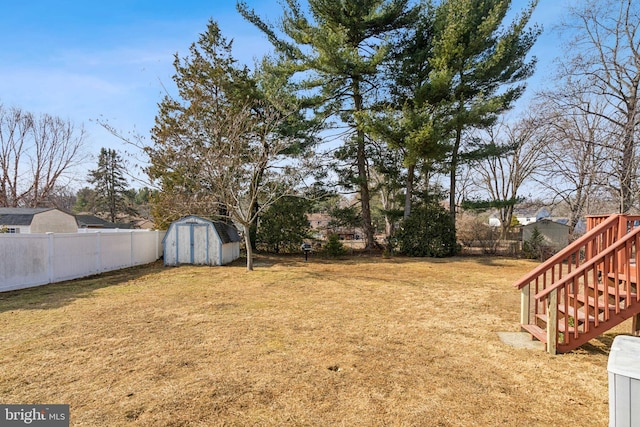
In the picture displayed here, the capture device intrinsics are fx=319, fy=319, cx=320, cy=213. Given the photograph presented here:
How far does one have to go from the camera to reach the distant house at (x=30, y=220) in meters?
16.4

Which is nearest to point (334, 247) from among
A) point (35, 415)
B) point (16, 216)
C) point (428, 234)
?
point (428, 234)

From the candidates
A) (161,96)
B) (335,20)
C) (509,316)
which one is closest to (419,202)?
(335,20)

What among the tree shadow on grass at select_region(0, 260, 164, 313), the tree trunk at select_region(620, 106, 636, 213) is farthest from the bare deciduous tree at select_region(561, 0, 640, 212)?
the tree shadow on grass at select_region(0, 260, 164, 313)

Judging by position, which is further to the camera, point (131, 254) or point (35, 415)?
point (131, 254)

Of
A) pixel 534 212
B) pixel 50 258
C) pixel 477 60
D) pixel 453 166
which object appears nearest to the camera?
pixel 50 258

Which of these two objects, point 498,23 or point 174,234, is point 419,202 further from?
point 174,234

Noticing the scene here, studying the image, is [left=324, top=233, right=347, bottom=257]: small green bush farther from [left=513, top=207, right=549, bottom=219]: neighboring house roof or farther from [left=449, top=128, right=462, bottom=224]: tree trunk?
[left=513, top=207, right=549, bottom=219]: neighboring house roof

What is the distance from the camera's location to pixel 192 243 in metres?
11.5

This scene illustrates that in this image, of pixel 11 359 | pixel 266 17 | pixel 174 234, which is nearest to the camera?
pixel 11 359

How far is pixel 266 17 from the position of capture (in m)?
13.9

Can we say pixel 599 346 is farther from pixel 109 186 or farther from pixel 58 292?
pixel 109 186

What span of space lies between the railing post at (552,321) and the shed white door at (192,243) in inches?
404

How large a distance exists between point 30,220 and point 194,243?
12.3 metres

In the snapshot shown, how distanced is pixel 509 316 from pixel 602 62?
9420 mm
